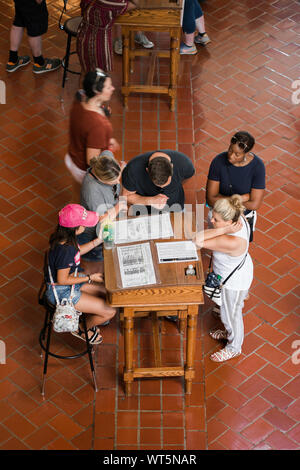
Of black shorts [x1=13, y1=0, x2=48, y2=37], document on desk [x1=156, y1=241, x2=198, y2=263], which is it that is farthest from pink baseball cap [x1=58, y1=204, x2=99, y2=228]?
black shorts [x1=13, y1=0, x2=48, y2=37]

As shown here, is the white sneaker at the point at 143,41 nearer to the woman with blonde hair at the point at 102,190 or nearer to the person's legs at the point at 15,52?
the person's legs at the point at 15,52

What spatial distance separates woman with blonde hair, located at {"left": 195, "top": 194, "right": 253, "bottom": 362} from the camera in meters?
4.16

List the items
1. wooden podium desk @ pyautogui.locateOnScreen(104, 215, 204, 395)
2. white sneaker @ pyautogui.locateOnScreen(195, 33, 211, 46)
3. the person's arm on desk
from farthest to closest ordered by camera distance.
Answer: white sneaker @ pyautogui.locateOnScreen(195, 33, 211, 46), the person's arm on desk, wooden podium desk @ pyautogui.locateOnScreen(104, 215, 204, 395)

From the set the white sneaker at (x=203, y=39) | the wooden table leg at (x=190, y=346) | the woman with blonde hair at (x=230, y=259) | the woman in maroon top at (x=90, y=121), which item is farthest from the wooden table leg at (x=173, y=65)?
the wooden table leg at (x=190, y=346)

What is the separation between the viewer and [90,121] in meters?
4.80

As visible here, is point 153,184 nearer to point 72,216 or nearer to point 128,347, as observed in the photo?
point 72,216

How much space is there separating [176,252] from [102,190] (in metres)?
0.81

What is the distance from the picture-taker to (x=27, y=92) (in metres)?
7.15

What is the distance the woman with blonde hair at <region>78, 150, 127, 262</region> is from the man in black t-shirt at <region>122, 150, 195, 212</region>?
116mm

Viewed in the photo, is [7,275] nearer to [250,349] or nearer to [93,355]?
[93,355]

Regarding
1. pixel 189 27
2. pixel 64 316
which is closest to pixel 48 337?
pixel 64 316

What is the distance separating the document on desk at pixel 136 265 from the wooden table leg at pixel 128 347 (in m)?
0.23

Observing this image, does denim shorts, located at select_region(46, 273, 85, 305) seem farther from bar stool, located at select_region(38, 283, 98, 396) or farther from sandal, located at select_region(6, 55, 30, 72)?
sandal, located at select_region(6, 55, 30, 72)

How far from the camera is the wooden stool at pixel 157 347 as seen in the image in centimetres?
417
